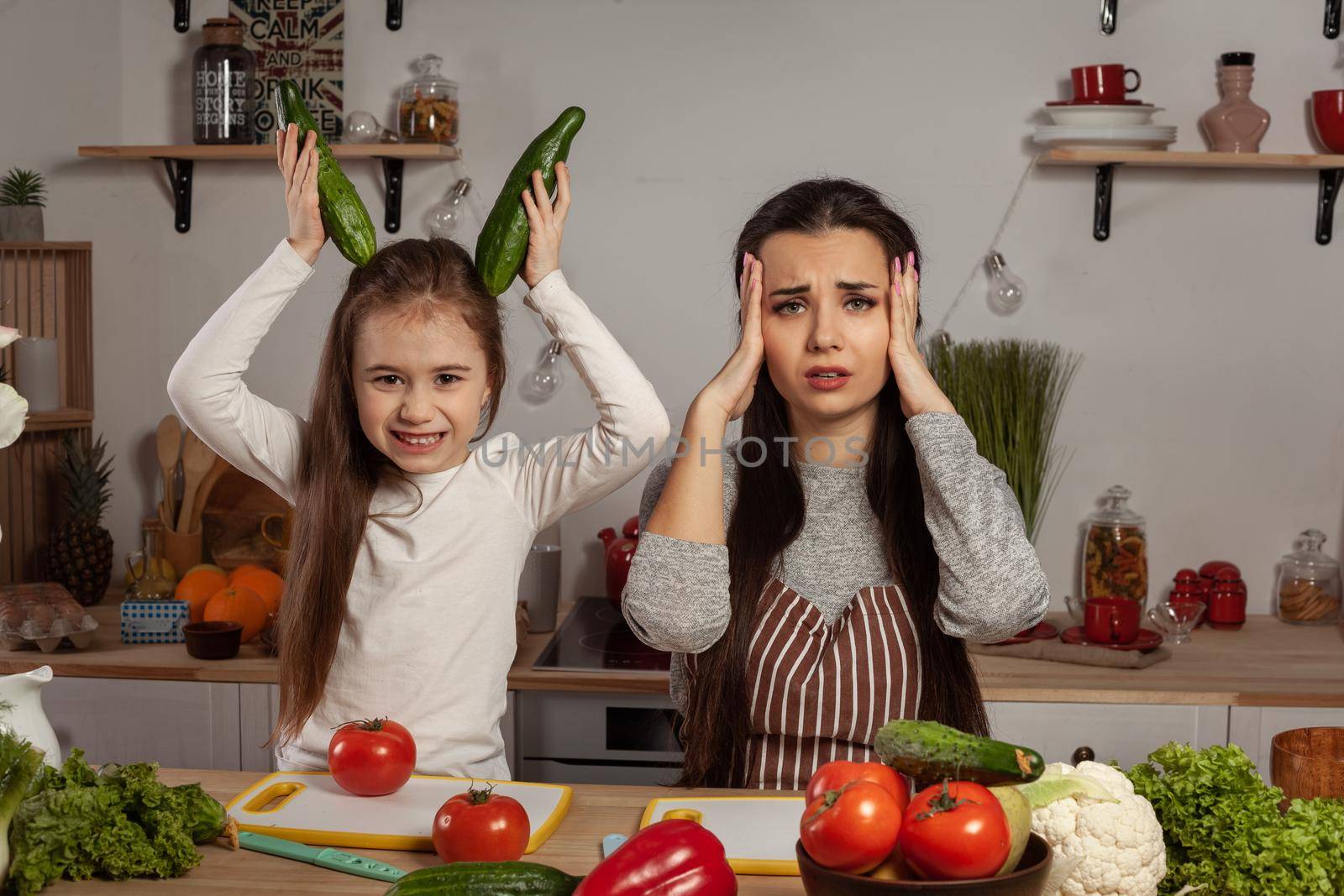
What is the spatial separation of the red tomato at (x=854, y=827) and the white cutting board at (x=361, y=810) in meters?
0.37

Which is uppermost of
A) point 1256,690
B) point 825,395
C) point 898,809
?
point 825,395

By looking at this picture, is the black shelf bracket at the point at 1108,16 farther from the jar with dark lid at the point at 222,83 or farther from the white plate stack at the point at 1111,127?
the jar with dark lid at the point at 222,83

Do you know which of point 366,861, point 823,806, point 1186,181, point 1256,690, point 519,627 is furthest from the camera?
point 1186,181

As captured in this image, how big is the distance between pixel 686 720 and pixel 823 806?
0.62 m

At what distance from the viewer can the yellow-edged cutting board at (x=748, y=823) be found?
1028 mm

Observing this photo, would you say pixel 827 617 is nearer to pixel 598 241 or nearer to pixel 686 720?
pixel 686 720

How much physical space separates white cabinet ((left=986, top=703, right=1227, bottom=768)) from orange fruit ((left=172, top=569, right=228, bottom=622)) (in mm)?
1420

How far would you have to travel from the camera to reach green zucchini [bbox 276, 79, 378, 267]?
4.36 feet

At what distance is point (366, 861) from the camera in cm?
102

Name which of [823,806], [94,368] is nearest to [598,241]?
[94,368]

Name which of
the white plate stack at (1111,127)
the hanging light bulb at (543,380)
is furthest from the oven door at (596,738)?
the white plate stack at (1111,127)

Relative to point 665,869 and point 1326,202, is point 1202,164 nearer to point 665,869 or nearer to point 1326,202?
point 1326,202

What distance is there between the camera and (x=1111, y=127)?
7.95 ft

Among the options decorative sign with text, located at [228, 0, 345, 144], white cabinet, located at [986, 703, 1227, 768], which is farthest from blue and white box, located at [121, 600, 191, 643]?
white cabinet, located at [986, 703, 1227, 768]
